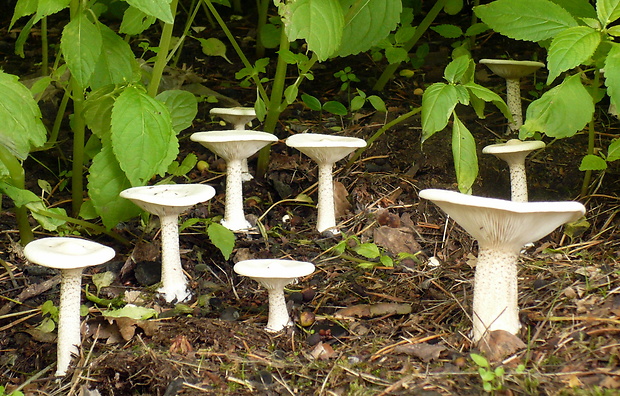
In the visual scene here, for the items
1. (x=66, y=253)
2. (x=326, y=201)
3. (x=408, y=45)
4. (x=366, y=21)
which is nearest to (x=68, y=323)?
(x=66, y=253)

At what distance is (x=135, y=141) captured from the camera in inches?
123

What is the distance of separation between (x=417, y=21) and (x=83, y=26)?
10.5 feet

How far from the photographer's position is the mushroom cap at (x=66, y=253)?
2668mm

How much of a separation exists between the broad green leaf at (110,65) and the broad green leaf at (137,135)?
1.61 feet

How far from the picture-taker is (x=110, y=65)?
11.9ft

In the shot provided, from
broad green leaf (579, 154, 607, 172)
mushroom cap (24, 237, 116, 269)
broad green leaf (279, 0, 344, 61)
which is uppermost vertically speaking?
broad green leaf (279, 0, 344, 61)

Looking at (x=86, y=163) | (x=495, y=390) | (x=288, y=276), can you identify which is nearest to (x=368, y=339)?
(x=288, y=276)

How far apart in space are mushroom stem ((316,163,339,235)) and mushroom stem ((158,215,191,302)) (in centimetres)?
95

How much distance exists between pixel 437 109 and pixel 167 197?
1371 mm

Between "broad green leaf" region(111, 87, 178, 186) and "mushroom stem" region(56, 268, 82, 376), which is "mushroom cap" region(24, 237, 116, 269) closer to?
"mushroom stem" region(56, 268, 82, 376)

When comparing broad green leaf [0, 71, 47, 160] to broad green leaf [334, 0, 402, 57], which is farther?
broad green leaf [334, 0, 402, 57]

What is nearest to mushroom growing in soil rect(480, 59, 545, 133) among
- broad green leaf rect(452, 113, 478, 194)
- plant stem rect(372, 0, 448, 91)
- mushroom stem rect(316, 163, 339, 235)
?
plant stem rect(372, 0, 448, 91)

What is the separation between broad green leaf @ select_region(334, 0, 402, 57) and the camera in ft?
12.1

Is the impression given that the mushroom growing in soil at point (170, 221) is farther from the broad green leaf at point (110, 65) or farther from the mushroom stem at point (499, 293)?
the mushroom stem at point (499, 293)
